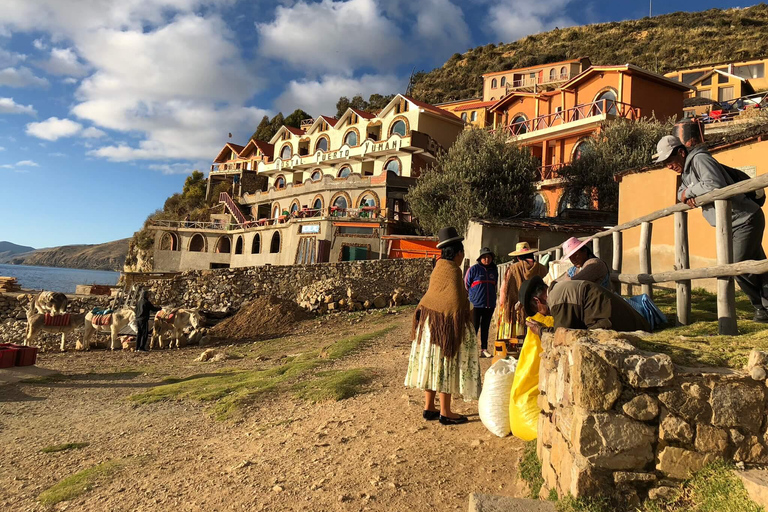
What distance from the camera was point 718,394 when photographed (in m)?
2.59

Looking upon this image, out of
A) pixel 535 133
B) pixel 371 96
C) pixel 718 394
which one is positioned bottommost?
pixel 718 394

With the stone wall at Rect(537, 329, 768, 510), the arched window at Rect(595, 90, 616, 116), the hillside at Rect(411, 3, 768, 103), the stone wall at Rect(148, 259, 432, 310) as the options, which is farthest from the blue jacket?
the hillside at Rect(411, 3, 768, 103)

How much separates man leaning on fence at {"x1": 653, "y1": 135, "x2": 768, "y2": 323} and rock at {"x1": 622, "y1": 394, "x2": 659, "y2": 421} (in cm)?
211

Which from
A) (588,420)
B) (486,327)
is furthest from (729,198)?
(486,327)

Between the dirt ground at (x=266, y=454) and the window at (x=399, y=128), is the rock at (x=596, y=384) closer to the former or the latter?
the dirt ground at (x=266, y=454)

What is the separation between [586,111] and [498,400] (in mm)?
28700

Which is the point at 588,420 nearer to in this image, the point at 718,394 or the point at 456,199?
the point at 718,394

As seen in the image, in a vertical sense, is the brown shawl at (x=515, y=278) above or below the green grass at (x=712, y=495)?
above

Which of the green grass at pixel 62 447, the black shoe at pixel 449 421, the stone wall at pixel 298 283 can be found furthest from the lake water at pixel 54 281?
the black shoe at pixel 449 421

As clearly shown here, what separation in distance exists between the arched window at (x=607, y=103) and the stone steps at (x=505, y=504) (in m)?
27.6

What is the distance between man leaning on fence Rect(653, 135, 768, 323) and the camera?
399 centimetres

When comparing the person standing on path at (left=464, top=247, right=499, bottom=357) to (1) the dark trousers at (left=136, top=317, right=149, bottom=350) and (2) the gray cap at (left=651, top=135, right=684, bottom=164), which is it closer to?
(2) the gray cap at (left=651, top=135, right=684, bottom=164)

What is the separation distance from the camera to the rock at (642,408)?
2602 millimetres

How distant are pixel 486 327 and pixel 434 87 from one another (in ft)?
240
